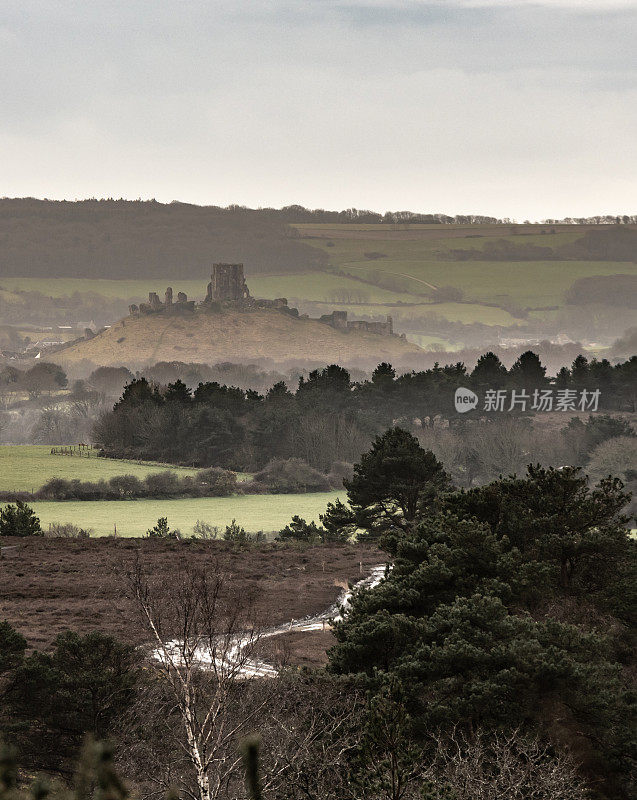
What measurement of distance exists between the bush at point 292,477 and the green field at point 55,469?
281 inches

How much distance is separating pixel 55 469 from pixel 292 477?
2082cm

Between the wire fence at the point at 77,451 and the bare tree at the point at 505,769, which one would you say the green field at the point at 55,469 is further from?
the bare tree at the point at 505,769

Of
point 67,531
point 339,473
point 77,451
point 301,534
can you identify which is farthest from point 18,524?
point 77,451

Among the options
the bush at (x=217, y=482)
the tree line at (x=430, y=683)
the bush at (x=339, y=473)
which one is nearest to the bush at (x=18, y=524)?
the bush at (x=217, y=482)

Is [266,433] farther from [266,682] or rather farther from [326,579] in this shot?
[266,682]

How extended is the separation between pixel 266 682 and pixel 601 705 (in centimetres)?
629

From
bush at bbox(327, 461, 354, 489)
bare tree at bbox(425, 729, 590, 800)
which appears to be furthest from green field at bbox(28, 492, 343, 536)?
bare tree at bbox(425, 729, 590, 800)

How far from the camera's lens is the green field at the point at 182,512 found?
208 feet

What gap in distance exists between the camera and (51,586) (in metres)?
36.2

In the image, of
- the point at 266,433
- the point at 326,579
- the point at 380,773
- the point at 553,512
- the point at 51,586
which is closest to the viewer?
the point at 380,773

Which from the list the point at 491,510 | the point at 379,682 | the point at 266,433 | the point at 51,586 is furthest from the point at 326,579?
the point at 266,433

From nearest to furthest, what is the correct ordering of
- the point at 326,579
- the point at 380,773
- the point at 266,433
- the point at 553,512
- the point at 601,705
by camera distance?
the point at 380,773 < the point at 601,705 < the point at 553,512 < the point at 326,579 < the point at 266,433

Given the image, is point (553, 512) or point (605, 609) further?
point (553, 512)

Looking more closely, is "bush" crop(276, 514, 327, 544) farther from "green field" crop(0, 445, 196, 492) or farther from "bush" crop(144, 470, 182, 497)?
"green field" crop(0, 445, 196, 492)
